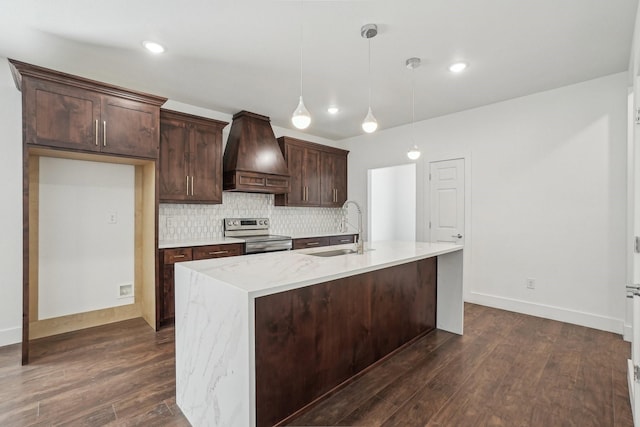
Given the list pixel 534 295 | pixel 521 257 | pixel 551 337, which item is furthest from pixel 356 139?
pixel 551 337

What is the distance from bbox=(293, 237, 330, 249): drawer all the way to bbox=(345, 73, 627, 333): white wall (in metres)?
2.13

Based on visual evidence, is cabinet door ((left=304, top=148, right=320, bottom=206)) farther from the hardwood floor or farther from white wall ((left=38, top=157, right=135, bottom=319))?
the hardwood floor

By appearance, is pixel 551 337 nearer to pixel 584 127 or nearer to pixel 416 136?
pixel 584 127

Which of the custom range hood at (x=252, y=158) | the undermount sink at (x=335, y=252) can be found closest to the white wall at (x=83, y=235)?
the custom range hood at (x=252, y=158)

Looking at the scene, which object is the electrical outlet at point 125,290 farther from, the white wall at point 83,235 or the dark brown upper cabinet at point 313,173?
the dark brown upper cabinet at point 313,173

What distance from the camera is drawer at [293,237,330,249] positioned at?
15.3 ft

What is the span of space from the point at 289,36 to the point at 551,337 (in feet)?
12.3

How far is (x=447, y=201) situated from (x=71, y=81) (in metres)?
4.53

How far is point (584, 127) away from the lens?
334 centimetres

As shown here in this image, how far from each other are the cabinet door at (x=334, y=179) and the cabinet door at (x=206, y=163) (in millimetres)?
2013

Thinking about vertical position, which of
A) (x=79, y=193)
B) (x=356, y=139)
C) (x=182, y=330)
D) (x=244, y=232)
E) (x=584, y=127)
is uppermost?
(x=356, y=139)

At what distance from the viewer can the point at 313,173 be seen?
210 inches

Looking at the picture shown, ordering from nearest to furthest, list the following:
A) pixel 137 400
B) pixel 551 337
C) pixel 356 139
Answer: pixel 137 400
pixel 551 337
pixel 356 139

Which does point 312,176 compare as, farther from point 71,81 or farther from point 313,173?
point 71,81
